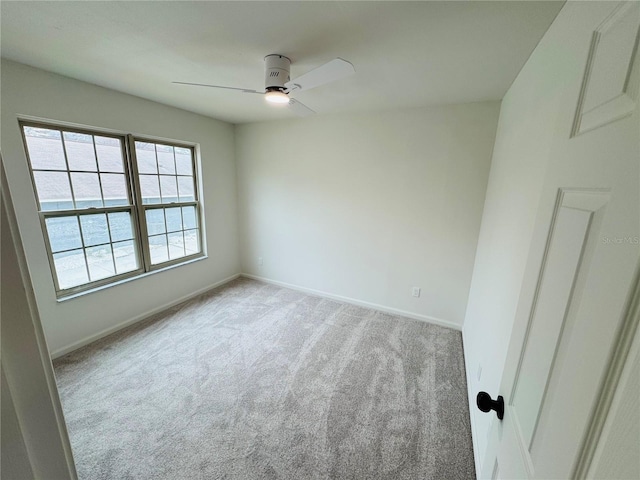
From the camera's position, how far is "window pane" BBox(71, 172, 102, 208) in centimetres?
231

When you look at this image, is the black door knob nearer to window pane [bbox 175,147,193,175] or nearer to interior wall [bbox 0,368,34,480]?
interior wall [bbox 0,368,34,480]

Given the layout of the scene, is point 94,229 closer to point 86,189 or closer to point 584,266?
point 86,189

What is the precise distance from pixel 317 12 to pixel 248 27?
400 millimetres

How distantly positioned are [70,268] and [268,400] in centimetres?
221

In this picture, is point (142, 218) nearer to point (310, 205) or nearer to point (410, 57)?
point (310, 205)

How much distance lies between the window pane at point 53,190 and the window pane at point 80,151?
144mm

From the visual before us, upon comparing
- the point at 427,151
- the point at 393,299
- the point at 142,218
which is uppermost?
the point at 427,151

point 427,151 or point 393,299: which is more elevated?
point 427,151

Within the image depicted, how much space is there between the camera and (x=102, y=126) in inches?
93.7

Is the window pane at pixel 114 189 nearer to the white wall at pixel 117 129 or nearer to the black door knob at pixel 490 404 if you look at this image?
the white wall at pixel 117 129

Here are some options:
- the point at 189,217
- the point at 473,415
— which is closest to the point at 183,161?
the point at 189,217

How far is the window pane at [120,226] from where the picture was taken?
2.62 metres

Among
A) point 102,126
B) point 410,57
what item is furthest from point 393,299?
point 102,126

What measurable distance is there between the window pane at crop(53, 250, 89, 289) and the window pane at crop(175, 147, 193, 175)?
4.63 ft
